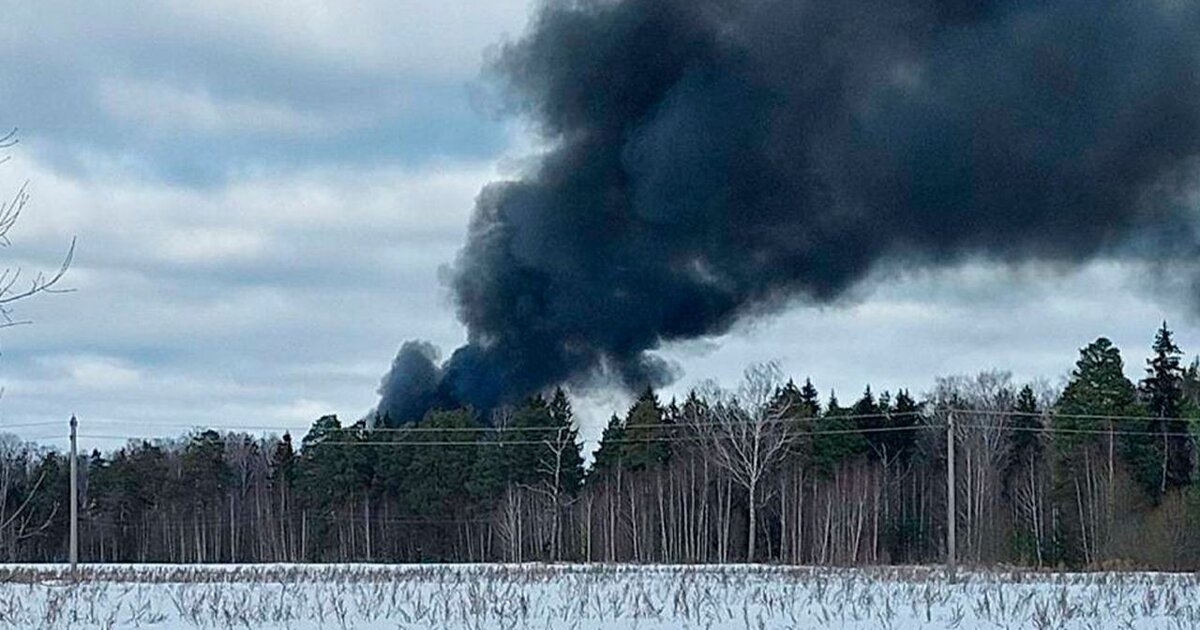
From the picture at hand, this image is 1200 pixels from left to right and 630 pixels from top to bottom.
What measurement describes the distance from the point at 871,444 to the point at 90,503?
33.6 m

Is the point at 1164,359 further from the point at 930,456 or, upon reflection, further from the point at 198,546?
the point at 198,546

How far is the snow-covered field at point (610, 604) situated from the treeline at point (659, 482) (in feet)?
113

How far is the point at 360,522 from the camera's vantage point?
70375 mm

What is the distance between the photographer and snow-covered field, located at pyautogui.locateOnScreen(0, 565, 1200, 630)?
15.7 m

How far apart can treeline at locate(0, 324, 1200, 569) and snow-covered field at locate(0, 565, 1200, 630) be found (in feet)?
113

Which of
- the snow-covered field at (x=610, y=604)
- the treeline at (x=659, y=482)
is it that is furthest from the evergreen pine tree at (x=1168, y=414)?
the snow-covered field at (x=610, y=604)

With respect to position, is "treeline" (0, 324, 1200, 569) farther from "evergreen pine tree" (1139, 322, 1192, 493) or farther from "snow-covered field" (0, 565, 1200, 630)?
"snow-covered field" (0, 565, 1200, 630)

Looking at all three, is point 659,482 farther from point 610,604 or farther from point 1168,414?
point 610,604

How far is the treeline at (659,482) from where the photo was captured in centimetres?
6009

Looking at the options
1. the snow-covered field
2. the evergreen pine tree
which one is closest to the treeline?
the evergreen pine tree

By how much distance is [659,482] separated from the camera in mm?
65125

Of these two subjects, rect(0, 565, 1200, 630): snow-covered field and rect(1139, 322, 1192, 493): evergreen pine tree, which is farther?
rect(1139, 322, 1192, 493): evergreen pine tree

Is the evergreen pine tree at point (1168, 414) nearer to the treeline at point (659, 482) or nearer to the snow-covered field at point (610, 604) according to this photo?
the treeline at point (659, 482)

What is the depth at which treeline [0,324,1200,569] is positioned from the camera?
60.1 metres
